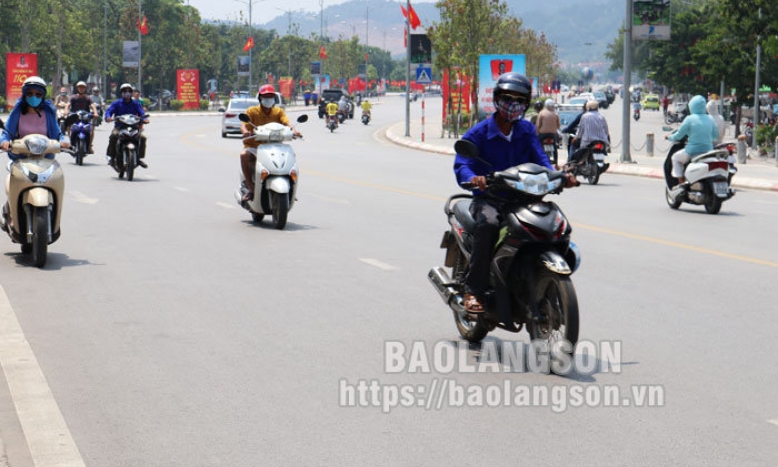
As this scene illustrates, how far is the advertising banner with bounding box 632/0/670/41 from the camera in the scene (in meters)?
36.1

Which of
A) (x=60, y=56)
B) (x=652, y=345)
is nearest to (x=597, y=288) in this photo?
(x=652, y=345)

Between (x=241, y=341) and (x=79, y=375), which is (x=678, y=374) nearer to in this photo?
(x=241, y=341)

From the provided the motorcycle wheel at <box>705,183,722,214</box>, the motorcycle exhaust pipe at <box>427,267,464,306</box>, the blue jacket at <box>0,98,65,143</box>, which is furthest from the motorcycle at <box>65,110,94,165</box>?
the motorcycle exhaust pipe at <box>427,267,464,306</box>

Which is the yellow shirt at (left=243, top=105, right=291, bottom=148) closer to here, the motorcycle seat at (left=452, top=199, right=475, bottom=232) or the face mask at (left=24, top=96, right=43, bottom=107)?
the face mask at (left=24, top=96, right=43, bottom=107)

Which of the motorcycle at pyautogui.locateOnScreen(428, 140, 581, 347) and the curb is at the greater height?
the motorcycle at pyautogui.locateOnScreen(428, 140, 581, 347)

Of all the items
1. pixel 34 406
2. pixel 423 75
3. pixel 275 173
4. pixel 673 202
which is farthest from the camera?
pixel 423 75

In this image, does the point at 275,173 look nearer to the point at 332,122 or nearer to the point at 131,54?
the point at 332,122

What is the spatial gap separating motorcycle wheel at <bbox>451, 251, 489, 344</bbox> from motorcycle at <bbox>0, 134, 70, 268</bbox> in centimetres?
474

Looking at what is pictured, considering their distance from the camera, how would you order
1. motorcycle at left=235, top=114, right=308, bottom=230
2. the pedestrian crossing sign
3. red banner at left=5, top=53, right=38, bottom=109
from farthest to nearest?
red banner at left=5, top=53, right=38, bottom=109
the pedestrian crossing sign
motorcycle at left=235, top=114, right=308, bottom=230

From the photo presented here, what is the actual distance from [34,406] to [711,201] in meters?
14.3

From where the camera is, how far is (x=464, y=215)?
26.9ft

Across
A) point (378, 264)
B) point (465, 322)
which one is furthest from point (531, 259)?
point (378, 264)

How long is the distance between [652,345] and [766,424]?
216 cm

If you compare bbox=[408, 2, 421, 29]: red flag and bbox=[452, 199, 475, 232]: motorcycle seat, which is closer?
bbox=[452, 199, 475, 232]: motorcycle seat
